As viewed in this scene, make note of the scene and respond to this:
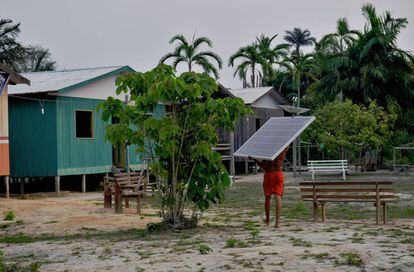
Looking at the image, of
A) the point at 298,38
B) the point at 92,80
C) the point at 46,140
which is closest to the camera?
the point at 46,140

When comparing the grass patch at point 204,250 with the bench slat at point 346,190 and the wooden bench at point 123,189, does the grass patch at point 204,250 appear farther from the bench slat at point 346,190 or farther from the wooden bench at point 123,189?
the wooden bench at point 123,189

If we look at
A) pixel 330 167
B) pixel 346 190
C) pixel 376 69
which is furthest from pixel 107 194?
pixel 376 69

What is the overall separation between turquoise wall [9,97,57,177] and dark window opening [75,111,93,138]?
2.06 m

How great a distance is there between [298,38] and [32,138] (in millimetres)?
57484

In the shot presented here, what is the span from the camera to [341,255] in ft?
26.8

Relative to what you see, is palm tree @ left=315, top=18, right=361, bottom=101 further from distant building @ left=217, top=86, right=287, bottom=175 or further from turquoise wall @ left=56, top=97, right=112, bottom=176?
turquoise wall @ left=56, top=97, right=112, bottom=176

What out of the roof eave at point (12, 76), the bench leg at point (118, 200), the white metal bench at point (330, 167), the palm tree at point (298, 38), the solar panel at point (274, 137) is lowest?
the bench leg at point (118, 200)

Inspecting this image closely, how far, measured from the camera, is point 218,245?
9352 mm

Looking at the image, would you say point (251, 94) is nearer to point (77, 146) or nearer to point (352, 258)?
point (77, 146)

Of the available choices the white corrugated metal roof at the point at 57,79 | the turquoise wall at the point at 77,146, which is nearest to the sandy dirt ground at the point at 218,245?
the turquoise wall at the point at 77,146

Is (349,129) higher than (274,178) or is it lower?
higher

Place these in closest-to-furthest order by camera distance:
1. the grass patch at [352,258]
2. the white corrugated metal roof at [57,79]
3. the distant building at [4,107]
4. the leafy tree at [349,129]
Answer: the grass patch at [352,258], the distant building at [4,107], the white corrugated metal roof at [57,79], the leafy tree at [349,129]

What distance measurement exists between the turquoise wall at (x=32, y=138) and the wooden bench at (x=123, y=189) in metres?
5.93

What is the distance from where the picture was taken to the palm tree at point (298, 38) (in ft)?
250
